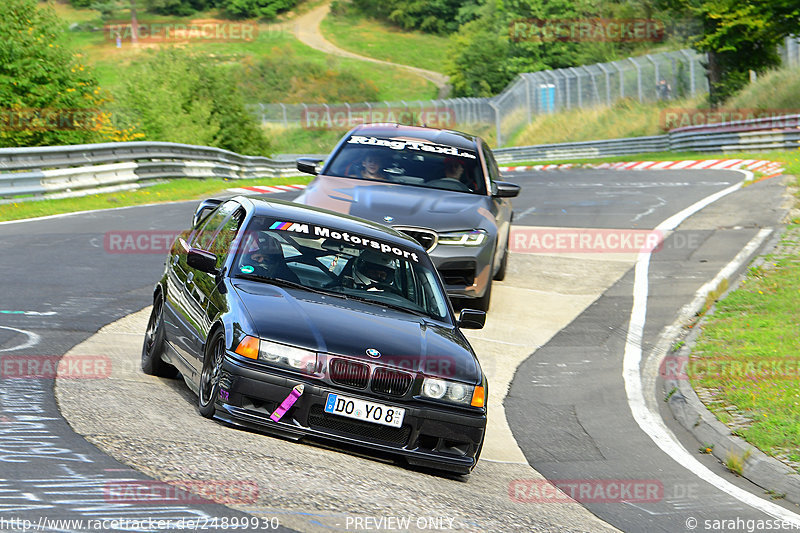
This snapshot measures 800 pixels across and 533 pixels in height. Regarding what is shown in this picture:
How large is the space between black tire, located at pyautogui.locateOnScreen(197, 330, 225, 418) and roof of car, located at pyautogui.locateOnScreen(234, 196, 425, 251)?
1414mm

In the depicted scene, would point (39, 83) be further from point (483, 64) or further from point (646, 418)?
point (483, 64)

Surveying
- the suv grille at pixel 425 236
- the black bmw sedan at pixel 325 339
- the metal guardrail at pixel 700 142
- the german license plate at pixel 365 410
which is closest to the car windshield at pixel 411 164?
the suv grille at pixel 425 236

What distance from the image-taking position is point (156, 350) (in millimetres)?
8258

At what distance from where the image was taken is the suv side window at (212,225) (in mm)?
8352

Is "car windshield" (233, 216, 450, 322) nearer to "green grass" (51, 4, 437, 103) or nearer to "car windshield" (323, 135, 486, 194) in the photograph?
"car windshield" (323, 135, 486, 194)

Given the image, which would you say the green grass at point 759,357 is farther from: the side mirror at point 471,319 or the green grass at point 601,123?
the green grass at point 601,123

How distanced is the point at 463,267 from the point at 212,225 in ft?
11.8

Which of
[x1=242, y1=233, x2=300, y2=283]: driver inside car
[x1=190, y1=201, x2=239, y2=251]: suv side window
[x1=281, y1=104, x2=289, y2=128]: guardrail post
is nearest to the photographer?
[x1=242, y1=233, x2=300, y2=283]: driver inside car

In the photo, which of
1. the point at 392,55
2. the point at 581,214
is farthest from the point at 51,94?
the point at 392,55

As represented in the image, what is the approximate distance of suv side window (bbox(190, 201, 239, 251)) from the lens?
8352 mm

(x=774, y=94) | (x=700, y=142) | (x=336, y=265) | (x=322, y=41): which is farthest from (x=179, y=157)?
(x=322, y=41)

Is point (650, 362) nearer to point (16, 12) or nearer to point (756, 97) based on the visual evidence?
point (16, 12)

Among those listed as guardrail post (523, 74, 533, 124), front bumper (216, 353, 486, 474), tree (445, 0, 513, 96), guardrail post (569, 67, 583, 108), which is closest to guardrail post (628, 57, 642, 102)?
guardrail post (569, 67, 583, 108)

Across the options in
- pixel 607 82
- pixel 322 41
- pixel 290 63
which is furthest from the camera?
pixel 322 41
